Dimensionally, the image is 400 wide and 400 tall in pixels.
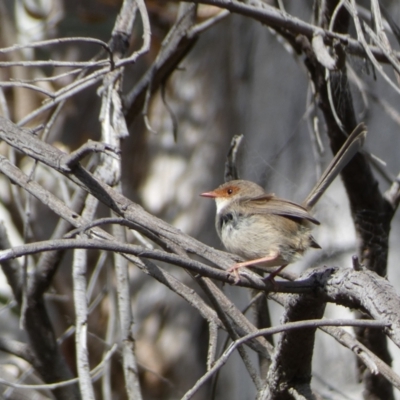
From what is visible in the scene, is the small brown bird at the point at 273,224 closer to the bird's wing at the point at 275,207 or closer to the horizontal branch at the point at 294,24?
the bird's wing at the point at 275,207

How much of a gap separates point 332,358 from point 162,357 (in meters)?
1.86

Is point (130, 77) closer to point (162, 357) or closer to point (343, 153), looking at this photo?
point (162, 357)

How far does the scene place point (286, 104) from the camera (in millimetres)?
7469

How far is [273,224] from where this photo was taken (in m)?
3.94

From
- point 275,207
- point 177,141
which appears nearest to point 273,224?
point 275,207

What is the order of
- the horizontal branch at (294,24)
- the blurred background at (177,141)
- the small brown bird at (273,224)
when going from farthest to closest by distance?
the blurred background at (177,141), the small brown bird at (273,224), the horizontal branch at (294,24)

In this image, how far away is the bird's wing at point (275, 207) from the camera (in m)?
3.81

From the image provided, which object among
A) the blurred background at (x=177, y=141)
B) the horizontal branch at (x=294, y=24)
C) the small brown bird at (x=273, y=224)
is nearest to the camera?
the horizontal branch at (x=294, y=24)

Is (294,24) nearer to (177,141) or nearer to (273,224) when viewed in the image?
(273,224)

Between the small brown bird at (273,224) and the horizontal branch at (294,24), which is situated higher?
the horizontal branch at (294,24)

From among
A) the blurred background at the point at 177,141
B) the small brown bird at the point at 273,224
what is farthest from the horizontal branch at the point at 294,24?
the blurred background at the point at 177,141

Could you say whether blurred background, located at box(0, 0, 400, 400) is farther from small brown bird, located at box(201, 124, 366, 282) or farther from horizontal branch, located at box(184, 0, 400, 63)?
horizontal branch, located at box(184, 0, 400, 63)

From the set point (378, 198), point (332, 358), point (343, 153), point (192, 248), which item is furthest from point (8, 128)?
point (332, 358)

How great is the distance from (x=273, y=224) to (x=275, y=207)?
11 cm
